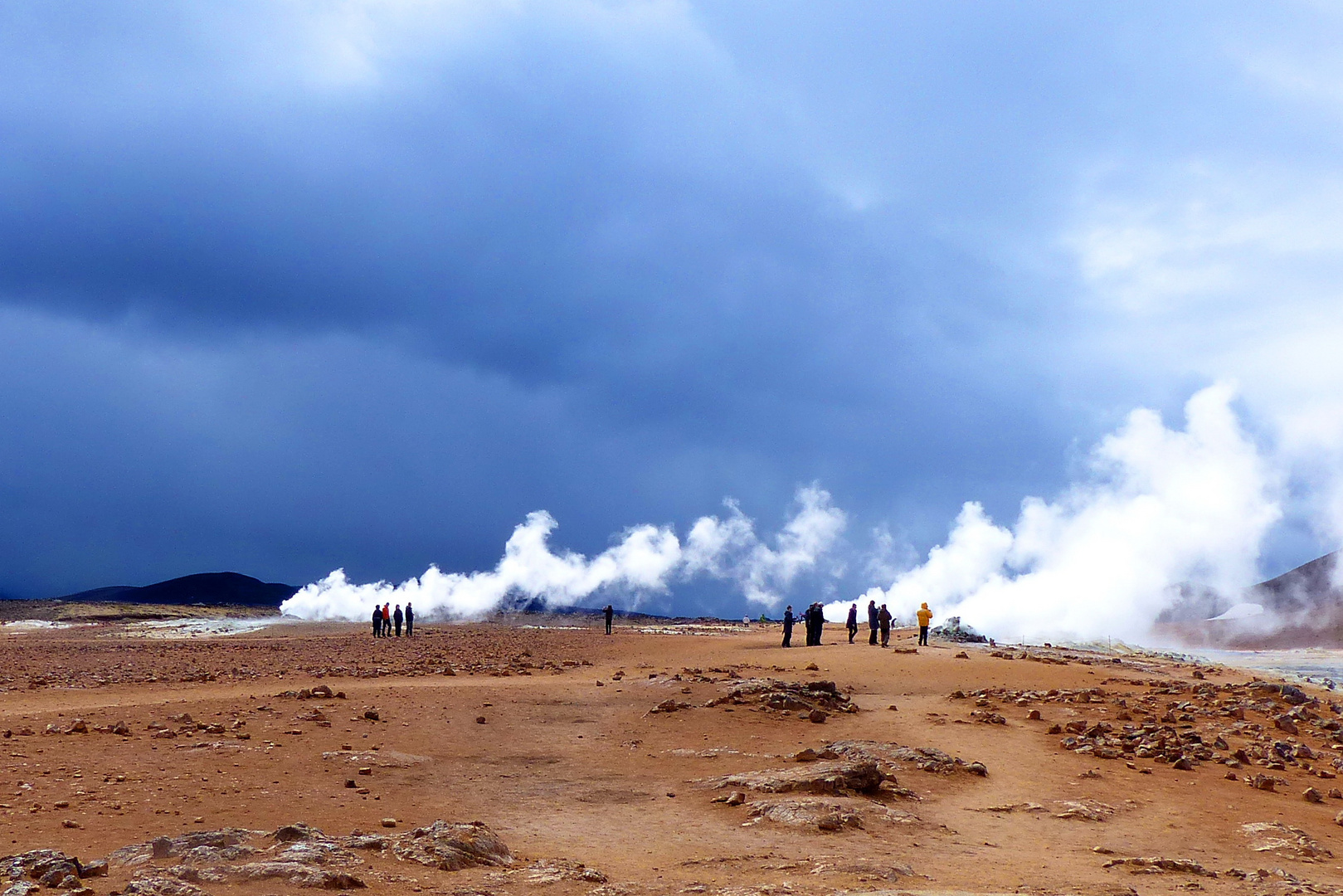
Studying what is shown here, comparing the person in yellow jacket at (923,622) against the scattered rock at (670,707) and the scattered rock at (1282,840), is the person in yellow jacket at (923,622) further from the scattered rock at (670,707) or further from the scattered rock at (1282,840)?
the scattered rock at (1282,840)

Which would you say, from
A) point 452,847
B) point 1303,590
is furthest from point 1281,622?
point 452,847

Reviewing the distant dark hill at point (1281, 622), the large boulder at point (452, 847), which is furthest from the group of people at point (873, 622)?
the distant dark hill at point (1281, 622)

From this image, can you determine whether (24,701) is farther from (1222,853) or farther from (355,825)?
(1222,853)

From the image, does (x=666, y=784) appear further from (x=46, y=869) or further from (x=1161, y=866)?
(x=46, y=869)

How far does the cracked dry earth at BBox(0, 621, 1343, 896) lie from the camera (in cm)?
889

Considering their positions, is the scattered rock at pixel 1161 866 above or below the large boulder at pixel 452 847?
below

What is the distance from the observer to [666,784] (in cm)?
1370

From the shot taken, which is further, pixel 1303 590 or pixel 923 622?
pixel 1303 590

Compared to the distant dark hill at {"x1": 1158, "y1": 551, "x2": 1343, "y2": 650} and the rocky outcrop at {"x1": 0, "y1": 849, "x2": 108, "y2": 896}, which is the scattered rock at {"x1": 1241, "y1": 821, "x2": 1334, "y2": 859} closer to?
the rocky outcrop at {"x1": 0, "y1": 849, "x2": 108, "y2": 896}

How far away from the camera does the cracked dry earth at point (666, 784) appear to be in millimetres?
8891

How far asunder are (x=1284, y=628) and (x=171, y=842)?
7786cm

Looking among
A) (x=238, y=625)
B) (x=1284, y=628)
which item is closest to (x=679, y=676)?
(x=238, y=625)

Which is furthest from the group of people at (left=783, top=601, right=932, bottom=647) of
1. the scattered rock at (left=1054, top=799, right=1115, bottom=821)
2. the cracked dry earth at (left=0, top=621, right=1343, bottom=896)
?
the scattered rock at (left=1054, top=799, right=1115, bottom=821)

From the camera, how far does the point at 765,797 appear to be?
40.8 ft
